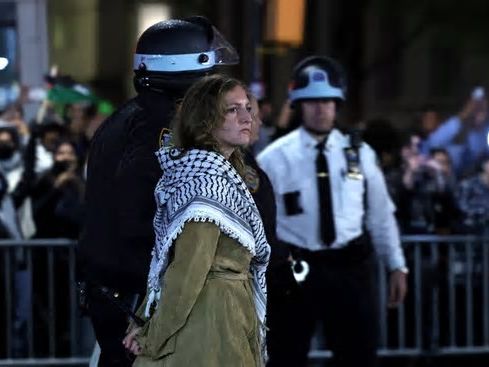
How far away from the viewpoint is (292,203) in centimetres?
739

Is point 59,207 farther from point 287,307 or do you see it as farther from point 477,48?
point 477,48

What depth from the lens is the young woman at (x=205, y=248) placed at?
4805 mm

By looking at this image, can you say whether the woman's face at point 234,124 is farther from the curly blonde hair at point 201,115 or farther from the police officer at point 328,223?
the police officer at point 328,223

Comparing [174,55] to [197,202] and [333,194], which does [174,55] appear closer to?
[197,202]

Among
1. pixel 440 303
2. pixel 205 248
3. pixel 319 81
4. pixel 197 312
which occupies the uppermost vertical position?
pixel 319 81

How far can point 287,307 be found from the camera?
24.0 ft

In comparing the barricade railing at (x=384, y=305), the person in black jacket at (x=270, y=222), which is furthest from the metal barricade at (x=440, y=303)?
the person in black jacket at (x=270, y=222)

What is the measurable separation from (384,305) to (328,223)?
2608mm

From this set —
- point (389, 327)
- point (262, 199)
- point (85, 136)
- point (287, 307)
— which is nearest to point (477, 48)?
point (85, 136)

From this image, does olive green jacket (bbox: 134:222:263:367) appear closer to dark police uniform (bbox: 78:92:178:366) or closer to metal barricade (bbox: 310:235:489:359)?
dark police uniform (bbox: 78:92:178:366)

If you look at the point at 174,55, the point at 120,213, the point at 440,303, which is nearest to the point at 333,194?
the point at 174,55

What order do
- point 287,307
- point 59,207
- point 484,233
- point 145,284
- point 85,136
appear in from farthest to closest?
point 85,136 → point 484,233 → point 59,207 → point 287,307 → point 145,284

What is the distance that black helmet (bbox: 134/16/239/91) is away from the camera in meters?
5.39

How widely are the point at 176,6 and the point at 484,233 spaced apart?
1223 cm
